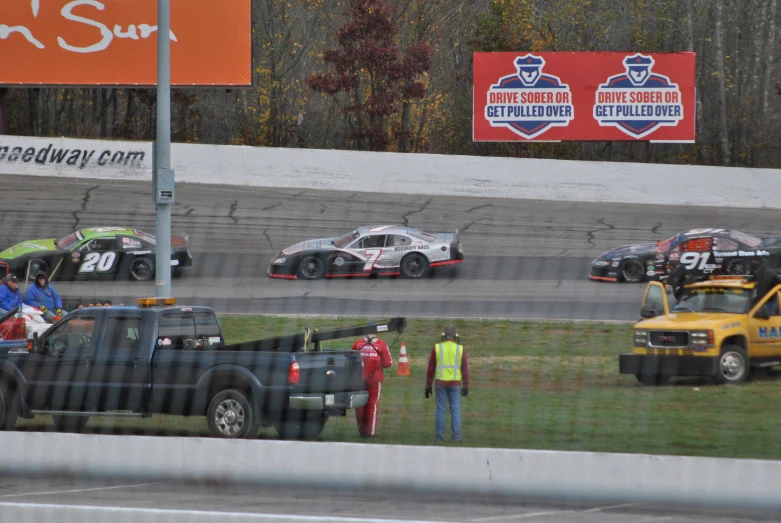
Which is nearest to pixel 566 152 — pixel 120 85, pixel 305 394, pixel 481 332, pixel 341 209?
pixel 341 209

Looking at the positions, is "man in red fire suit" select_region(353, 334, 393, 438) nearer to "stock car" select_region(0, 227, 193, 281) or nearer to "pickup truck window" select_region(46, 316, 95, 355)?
"pickup truck window" select_region(46, 316, 95, 355)

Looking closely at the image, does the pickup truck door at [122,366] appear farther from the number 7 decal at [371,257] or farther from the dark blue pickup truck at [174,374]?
the number 7 decal at [371,257]

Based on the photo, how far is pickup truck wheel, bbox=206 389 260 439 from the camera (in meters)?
10.8

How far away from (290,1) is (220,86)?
1531cm

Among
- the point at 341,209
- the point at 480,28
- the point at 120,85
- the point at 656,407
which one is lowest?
the point at 656,407

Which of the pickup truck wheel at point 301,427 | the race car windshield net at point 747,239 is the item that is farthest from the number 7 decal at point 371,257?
the pickup truck wheel at point 301,427

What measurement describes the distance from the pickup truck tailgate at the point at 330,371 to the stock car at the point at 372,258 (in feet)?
44.2

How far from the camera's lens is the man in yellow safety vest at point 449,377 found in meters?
11.2

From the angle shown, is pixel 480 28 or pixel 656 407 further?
pixel 480 28

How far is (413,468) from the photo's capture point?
8664mm

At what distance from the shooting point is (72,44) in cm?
3684

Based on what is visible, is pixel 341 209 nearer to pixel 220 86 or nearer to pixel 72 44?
pixel 220 86

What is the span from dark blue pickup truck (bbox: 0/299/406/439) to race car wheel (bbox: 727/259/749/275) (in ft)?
39.5

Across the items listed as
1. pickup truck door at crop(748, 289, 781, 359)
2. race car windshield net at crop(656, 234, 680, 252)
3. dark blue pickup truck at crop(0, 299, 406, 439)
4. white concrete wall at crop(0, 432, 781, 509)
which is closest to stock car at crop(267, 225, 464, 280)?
race car windshield net at crop(656, 234, 680, 252)
